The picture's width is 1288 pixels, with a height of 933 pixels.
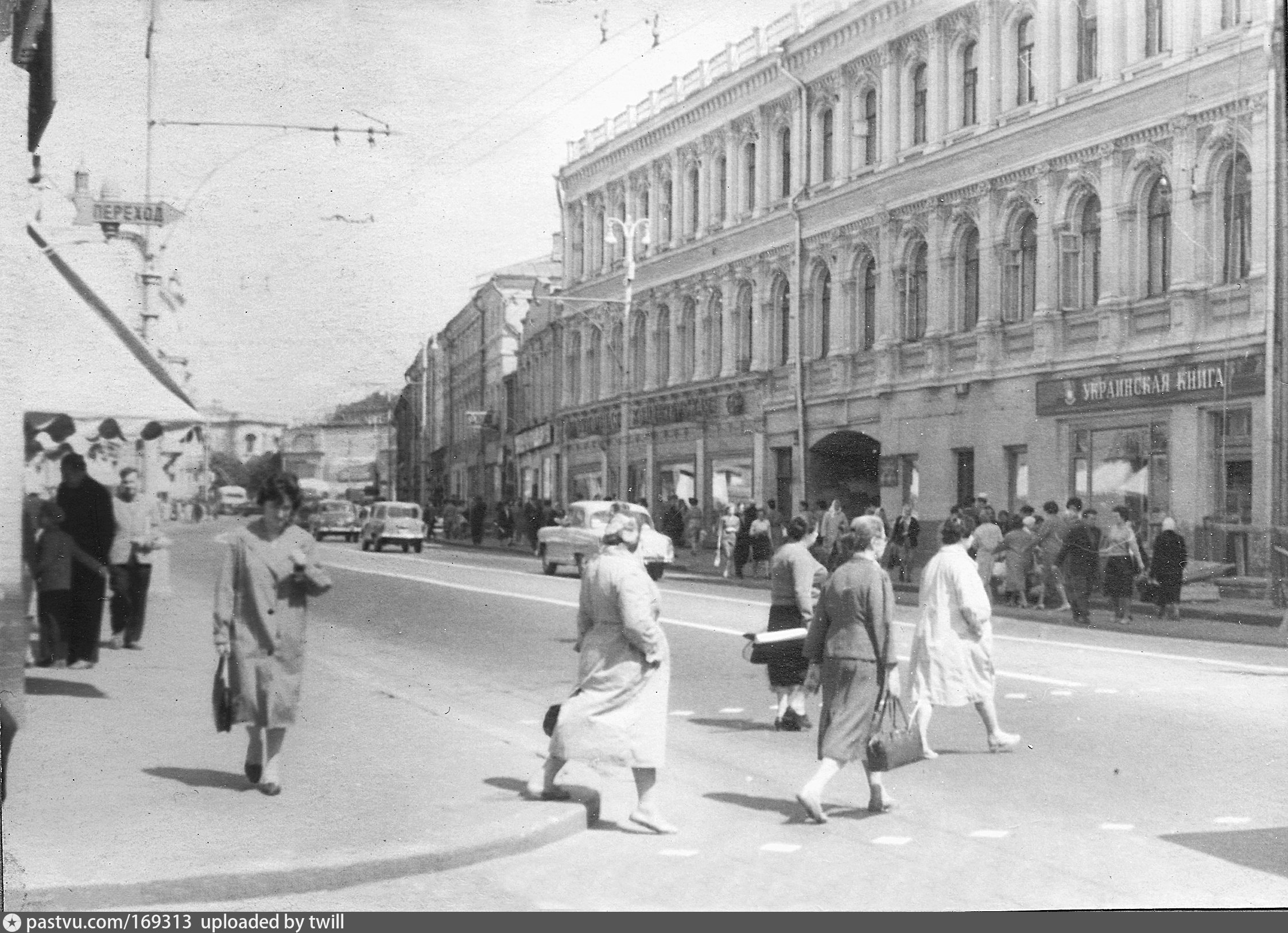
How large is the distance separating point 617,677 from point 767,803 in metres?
1.57

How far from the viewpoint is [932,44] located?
14875mm

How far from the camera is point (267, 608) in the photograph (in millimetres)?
8539

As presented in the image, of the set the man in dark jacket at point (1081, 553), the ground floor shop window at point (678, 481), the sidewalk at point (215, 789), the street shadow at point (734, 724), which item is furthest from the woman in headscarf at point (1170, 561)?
the sidewalk at point (215, 789)

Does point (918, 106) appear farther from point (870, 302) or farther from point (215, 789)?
point (215, 789)

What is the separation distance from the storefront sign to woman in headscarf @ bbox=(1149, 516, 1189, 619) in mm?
8728

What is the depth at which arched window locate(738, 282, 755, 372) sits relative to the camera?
44.2ft

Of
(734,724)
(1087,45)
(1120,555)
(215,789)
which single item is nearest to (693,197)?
(734,724)

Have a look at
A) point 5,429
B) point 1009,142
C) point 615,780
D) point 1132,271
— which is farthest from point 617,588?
point 1132,271

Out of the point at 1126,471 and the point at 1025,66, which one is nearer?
the point at 1025,66

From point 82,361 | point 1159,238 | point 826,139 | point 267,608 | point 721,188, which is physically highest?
point 1159,238

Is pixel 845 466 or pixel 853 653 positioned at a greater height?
pixel 845 466

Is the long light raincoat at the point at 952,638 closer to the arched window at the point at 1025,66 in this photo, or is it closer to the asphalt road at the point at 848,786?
the asphalt road at the point at 848,786

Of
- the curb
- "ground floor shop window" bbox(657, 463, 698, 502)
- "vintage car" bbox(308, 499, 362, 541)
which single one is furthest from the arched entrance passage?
the curb

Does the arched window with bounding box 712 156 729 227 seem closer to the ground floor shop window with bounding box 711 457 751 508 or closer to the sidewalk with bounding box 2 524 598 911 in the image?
the ground floor shop window with bounding box 711 457 751 508
